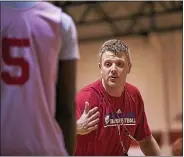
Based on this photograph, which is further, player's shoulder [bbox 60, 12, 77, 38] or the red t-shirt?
the red t-shirt

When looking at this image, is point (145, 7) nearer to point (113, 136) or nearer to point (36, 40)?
point (113, 136)

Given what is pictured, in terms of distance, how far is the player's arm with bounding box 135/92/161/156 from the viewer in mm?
1037

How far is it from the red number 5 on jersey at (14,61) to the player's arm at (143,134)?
20.2 inches

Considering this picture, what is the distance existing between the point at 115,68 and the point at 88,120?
0.16 meters

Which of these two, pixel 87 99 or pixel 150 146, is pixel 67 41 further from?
pixel 150 146

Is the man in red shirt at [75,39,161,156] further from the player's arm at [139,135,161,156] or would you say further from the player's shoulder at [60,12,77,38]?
the player's shoulder at [60,12,77,38]

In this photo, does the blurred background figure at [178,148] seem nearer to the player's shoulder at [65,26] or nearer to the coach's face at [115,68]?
the coach's face at [115,68]

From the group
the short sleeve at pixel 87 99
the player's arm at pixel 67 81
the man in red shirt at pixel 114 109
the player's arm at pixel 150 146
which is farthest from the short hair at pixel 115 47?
the player's arm at pixel 67 81

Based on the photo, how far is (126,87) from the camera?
1.04m

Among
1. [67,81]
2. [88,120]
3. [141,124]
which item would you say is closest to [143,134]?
[141,124]

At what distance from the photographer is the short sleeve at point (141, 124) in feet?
3.41

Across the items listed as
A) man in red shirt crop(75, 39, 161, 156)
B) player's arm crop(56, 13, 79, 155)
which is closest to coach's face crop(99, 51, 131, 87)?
man in red shirt crop(75, 39, 161, 156)

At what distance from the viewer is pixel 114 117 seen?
1.03 meters

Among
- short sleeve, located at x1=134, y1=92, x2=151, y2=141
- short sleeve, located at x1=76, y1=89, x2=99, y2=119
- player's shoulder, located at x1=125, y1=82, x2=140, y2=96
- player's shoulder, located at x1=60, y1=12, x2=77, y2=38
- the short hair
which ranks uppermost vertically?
the short hair
